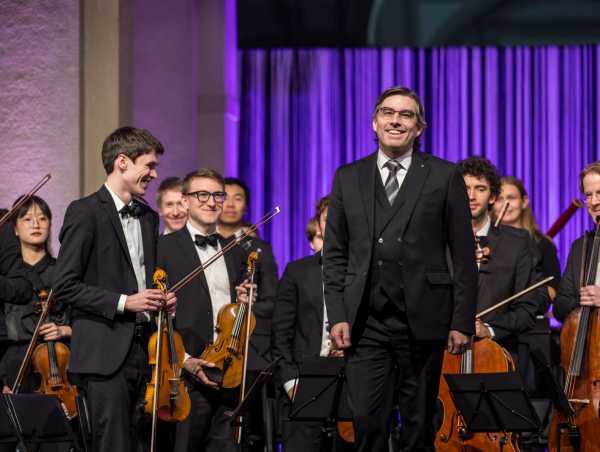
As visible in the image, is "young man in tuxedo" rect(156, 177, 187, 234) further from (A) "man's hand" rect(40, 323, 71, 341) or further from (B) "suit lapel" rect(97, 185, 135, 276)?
(B) "suit lapel" rect(97, 185, 135, 276)

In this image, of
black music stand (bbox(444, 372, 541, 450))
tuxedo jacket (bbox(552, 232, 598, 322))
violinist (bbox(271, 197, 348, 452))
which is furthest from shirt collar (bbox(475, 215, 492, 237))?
black music stand (bbox(444, 372, 541, 450))

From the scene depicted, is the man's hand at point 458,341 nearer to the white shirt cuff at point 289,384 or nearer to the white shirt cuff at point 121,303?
the white shirt cuff at point 121,303

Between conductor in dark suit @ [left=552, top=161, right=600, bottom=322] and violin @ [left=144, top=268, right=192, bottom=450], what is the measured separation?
1.81 meters

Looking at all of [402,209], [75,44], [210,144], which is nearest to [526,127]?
[210,144]

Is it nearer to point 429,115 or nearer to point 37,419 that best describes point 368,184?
point 37,419

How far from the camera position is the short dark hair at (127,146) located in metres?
4.52

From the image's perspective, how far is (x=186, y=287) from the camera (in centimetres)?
514

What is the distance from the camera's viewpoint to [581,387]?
16.1 ft

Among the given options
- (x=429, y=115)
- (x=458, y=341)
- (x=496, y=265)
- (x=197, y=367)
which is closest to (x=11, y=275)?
(x=197, y=367)

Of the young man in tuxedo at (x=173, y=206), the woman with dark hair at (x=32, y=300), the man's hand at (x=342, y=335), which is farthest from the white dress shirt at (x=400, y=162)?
the young man in tuxedo at (x=173, y=206)

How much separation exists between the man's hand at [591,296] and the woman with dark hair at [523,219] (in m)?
1.81

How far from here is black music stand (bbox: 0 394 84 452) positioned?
14.9ft

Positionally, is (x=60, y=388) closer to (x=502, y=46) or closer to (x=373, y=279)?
(x=373, y=279)

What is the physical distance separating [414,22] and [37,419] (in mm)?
6034
